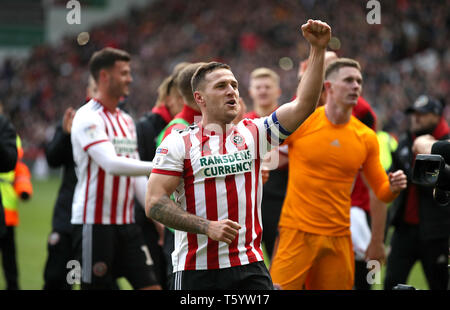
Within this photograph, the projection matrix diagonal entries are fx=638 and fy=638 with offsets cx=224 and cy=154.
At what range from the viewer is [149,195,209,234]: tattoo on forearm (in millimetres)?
3352

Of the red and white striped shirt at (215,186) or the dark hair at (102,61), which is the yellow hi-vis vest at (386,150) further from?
the red and white striped shirt at (215,186)

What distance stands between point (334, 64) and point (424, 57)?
15.0 meters

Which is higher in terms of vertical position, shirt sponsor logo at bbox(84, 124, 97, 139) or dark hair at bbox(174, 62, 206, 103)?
dark hair at bbox(174, 62, 206, 103)

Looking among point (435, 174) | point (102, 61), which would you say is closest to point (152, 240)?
point (102, 61)

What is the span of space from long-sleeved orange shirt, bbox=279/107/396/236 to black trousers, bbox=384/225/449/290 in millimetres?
1370

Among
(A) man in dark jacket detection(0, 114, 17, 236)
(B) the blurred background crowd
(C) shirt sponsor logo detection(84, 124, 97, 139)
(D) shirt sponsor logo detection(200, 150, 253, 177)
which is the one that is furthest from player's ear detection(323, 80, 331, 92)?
(B) the blurred background crowd

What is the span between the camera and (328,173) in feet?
15.8

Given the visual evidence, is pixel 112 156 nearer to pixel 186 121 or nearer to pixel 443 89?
pixel 186 121

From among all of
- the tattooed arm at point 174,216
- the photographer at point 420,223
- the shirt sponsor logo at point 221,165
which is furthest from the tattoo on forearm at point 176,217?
the photographer at point 420,223

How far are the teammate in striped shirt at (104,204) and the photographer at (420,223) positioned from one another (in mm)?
2400

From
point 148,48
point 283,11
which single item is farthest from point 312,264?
point 148,48

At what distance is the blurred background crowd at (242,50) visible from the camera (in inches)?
733

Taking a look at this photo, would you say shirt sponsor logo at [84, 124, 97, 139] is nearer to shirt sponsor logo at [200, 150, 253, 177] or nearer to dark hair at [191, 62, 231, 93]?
dark hair at [191, 62, 231, 93]
